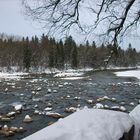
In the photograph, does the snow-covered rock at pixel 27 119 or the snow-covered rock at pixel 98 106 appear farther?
the snow-covered rock at pixel 98 106

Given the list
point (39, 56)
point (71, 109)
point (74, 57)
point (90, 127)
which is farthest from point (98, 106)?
point (74, 57)

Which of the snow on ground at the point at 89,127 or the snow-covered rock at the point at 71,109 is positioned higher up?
the snow on ground at the point at 89,127

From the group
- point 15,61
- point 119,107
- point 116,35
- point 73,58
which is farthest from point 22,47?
point 116,35

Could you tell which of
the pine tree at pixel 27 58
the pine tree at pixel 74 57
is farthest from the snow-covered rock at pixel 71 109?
the pine tree at pixel 74 57

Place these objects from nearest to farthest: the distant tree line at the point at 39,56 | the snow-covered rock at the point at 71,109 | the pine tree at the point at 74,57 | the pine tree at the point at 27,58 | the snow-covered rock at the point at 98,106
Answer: the snow-covered rock at the point at 71,109 → the snow-covered rock at the point at 98,106 → the pine tree at the point at 27,58 → the distant tree line at the point at 39,56 → the pine tree at the point at 74,57

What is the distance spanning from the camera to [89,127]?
353cm

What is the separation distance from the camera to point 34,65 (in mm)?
76562

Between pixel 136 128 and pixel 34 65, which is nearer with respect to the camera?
pixel 136 128

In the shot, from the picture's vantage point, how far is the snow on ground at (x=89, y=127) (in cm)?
304

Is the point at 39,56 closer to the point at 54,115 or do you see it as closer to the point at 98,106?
the point at 98,106

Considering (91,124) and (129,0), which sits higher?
(129,0)

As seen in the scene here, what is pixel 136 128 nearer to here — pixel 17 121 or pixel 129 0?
pixel 129 0

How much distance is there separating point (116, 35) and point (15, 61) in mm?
72323

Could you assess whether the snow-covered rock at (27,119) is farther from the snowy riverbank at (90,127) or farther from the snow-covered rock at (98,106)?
the snowy riverbank at (90,127)
